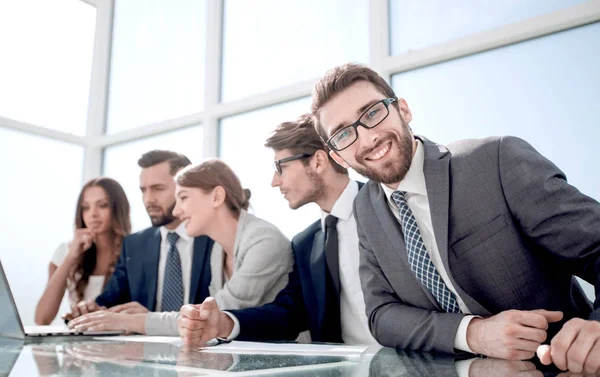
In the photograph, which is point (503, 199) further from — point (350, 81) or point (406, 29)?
point (406, 29)

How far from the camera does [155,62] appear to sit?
412cm

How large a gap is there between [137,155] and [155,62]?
79cm

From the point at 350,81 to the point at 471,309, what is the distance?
2.34 feet

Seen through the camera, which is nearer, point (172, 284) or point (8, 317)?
point (8, 317)

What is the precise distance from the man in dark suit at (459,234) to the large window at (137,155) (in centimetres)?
228

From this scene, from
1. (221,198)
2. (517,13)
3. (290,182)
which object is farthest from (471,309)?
(517,13)

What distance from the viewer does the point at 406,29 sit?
2789mm

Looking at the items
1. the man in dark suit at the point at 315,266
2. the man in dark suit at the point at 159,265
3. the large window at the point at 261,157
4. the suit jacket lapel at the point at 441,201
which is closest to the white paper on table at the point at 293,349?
the suit jacket lapel at the point at 441,201

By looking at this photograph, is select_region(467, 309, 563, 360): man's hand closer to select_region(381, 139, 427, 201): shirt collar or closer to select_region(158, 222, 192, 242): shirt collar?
select_region(381, 139, 427, 201): shirt collar

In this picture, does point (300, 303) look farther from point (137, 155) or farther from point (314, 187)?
point (137, 155)

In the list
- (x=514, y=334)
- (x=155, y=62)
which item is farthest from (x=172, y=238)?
(x=155, y=62)

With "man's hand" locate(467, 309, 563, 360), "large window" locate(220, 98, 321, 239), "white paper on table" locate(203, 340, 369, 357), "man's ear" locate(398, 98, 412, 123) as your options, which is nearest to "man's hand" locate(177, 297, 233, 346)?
"white paper on table" locate(203, 340, 369, 357)

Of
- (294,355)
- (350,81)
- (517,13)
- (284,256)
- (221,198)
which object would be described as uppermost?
(517,13)

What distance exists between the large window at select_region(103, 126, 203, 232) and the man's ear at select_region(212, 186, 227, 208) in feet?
4.01
